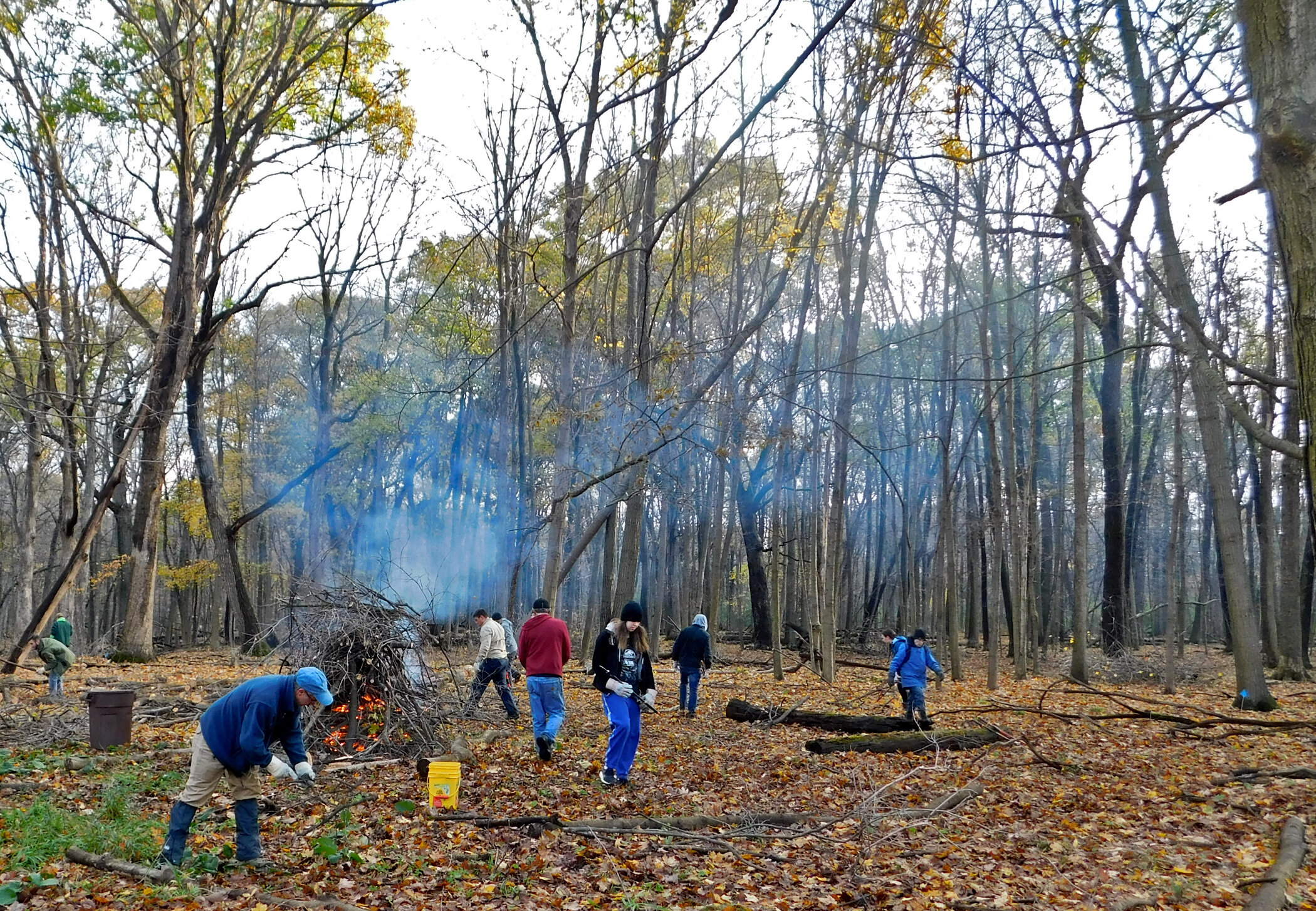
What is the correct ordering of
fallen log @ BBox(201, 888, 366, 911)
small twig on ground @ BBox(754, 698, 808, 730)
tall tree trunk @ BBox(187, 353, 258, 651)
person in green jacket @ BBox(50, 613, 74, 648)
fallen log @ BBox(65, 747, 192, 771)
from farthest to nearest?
tall tree trunk @ BBox(187, 353, 258, 651), person in green jacket @ BBox(50, 613, 74, 648), small twig on ground @ BBox(754, 698, 808, 730), fallen log @ BBox(65, 747, 192, 771), fallen log @ BBox(201, 888, 366, 911)

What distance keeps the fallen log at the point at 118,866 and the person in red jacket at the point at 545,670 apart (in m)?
4.16

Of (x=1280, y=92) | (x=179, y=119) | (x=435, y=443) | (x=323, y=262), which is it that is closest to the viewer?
(x=1280, y=92)

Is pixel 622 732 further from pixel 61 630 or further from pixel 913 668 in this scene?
pixel 61 630

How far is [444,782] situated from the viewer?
23.9 ft

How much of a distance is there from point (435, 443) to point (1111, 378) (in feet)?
82.5

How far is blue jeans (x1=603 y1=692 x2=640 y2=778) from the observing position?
8.27 metres

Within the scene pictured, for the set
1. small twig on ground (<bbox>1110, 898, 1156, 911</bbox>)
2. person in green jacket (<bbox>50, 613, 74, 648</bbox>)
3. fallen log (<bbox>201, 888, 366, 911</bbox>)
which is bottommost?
small twig on ground (<bbox>1110, 898, 1156, 911</bbox>)

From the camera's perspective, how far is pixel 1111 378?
68.0ft

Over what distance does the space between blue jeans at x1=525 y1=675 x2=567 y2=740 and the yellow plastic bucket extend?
1926mm

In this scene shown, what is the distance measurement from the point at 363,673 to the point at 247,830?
375 centimetres

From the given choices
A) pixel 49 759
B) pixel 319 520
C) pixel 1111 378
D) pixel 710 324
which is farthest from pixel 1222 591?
pixel 49 759

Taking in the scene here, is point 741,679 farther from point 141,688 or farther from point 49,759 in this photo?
point 49,759

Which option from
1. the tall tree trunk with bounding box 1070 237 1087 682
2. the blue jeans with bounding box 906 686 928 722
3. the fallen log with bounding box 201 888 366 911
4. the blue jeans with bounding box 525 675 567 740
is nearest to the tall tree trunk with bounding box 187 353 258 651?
the blue jeans with bounding box 525 675 567 740

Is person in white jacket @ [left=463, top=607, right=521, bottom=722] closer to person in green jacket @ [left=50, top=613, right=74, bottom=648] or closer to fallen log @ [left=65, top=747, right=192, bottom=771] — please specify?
fallen log @ [left=65, top=747, right=192, bottom=771]
